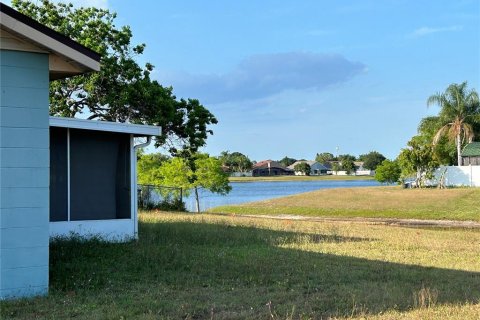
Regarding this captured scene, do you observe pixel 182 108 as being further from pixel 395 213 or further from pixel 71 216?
pixel 71 216

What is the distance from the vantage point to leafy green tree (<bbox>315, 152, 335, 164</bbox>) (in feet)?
516

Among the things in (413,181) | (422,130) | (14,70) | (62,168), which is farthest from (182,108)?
(422,130)

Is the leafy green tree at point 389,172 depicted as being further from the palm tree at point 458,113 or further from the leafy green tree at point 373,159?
the leafy green tree at point 373,159

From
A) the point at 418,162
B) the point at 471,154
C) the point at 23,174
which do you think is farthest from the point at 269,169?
the point at 23,174

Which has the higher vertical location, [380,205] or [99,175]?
[99,175]

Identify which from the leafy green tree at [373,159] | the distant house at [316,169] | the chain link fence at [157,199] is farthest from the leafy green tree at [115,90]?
the distant house at [316,169]

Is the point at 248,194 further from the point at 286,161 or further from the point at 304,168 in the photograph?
the point at 286,161

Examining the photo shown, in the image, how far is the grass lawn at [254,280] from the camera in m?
6.23

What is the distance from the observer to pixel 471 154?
155 feet

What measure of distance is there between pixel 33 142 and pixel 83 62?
1245 mm

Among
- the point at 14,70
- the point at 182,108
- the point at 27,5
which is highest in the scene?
the point at 27,5

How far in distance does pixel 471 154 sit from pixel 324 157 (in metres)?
112

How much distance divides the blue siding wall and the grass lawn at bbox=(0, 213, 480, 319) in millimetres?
442

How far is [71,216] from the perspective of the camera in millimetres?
11562
